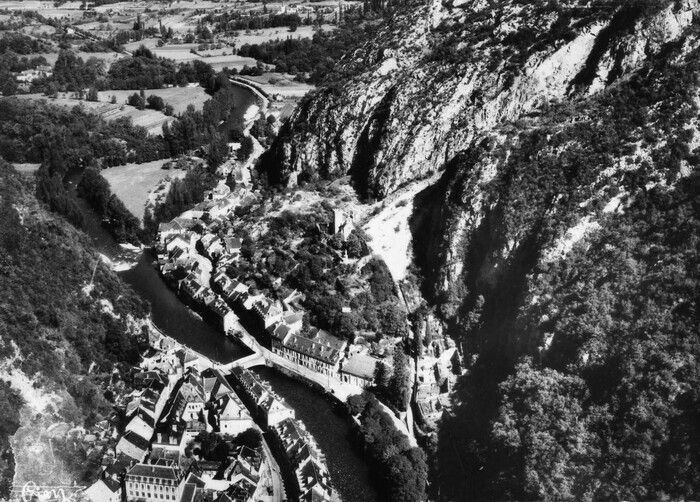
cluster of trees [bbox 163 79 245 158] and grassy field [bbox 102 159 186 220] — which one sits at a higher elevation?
cluster of trees [bbox 163 79 245 158]

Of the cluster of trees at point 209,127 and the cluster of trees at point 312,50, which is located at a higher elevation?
the cluster of trees at point 312,50

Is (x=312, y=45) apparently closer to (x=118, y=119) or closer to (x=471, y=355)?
(x=118, y=119)

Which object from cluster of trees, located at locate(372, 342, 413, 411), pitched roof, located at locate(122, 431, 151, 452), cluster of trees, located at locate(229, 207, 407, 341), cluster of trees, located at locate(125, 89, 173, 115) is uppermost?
cluster of trees, located at locate(125, 89, 173, 115)

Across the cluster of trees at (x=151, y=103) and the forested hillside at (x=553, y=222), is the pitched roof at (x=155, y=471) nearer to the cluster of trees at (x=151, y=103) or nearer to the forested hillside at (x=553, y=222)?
the forested hillside at (x=553, y=222)

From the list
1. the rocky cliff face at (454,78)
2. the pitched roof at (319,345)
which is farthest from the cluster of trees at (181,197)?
the pitched roof at (319,345)

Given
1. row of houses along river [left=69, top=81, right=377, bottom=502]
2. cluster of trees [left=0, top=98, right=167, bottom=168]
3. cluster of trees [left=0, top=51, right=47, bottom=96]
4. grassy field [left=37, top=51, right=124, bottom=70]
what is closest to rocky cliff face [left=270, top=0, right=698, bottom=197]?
row of houses along river [left=69, top=81, right=377, bottom=502]

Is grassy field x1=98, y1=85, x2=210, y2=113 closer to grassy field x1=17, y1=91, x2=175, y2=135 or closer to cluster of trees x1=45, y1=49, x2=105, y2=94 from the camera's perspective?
grassy field x1=17, y1=91, x2=175, y2=135
